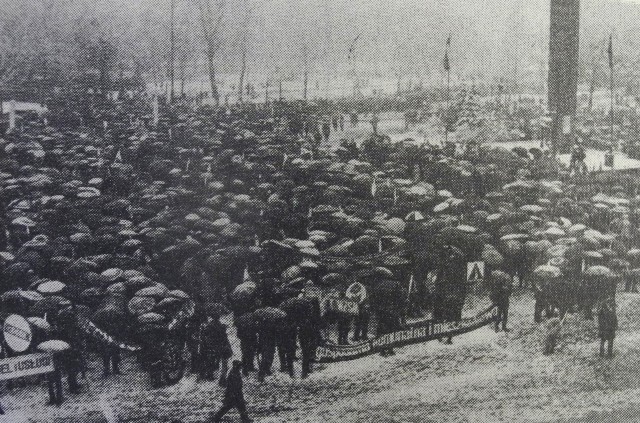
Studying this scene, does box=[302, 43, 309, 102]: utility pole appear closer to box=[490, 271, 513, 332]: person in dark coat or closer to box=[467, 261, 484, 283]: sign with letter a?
box=[467, 261, 484, 283]: sign with letter a

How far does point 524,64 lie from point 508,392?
538 inches

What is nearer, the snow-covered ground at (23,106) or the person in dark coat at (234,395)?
the person in dark coat at (234,395)

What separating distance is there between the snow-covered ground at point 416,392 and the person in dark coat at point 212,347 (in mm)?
260

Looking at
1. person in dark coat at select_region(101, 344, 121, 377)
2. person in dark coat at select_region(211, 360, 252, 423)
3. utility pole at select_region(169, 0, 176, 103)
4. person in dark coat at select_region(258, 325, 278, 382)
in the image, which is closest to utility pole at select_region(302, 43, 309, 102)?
utility pole at select_region(169, 0, 176, 103)

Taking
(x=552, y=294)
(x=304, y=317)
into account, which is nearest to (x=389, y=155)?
(x=552, y=294)

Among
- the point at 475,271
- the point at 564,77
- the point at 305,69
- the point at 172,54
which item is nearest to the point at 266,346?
the point at 475,271

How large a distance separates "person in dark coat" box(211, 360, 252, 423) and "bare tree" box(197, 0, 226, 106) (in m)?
9.07

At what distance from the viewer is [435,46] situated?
1903 centimetres

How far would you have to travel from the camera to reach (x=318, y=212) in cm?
1516

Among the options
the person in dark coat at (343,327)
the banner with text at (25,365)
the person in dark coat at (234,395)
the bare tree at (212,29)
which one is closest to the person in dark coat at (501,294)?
the person in dark coat at (343,327)

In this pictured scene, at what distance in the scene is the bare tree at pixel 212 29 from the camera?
15677 millimetres

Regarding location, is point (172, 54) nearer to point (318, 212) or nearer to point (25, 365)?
point (318, 212)

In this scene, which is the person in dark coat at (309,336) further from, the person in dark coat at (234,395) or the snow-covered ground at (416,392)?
the person in dark coat at (234,395)

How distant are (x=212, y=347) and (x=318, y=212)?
4.91m
